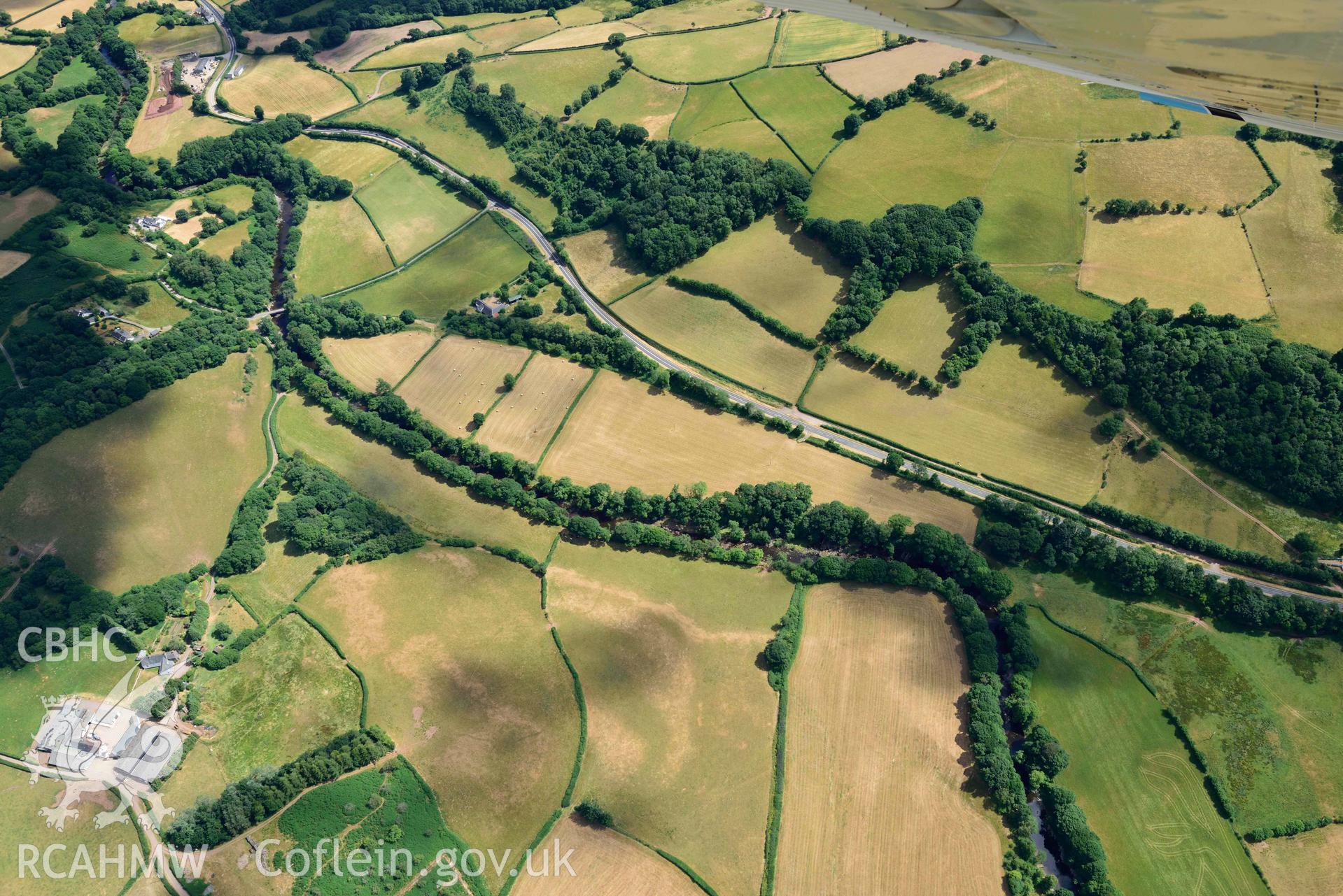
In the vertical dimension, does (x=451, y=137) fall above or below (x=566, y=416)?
above

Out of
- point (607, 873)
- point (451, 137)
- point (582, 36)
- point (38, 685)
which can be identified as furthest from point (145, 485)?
point (582, 36)

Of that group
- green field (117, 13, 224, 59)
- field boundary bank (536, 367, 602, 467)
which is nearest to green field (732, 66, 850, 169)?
field boundary bank (536, 367, 602, 467)

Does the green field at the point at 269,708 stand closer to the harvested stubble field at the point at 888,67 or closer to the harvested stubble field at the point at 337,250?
the harvested stubble field at the point at 337,250

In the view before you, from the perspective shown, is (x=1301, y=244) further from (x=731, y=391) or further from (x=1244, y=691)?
(x=731, y=391)

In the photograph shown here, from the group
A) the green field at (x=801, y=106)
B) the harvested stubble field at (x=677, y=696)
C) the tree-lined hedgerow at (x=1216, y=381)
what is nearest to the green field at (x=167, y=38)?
the green field at (x=801, y=106)

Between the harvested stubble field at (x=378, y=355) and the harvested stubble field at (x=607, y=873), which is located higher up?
the harvested stubble field at (x=378, y=355)

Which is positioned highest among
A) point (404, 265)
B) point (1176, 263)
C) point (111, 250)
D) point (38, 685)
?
point (1176, 263)

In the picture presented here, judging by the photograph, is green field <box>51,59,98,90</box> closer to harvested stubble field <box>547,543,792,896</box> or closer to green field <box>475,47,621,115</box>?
green field <box>475,47,621,115</box>
